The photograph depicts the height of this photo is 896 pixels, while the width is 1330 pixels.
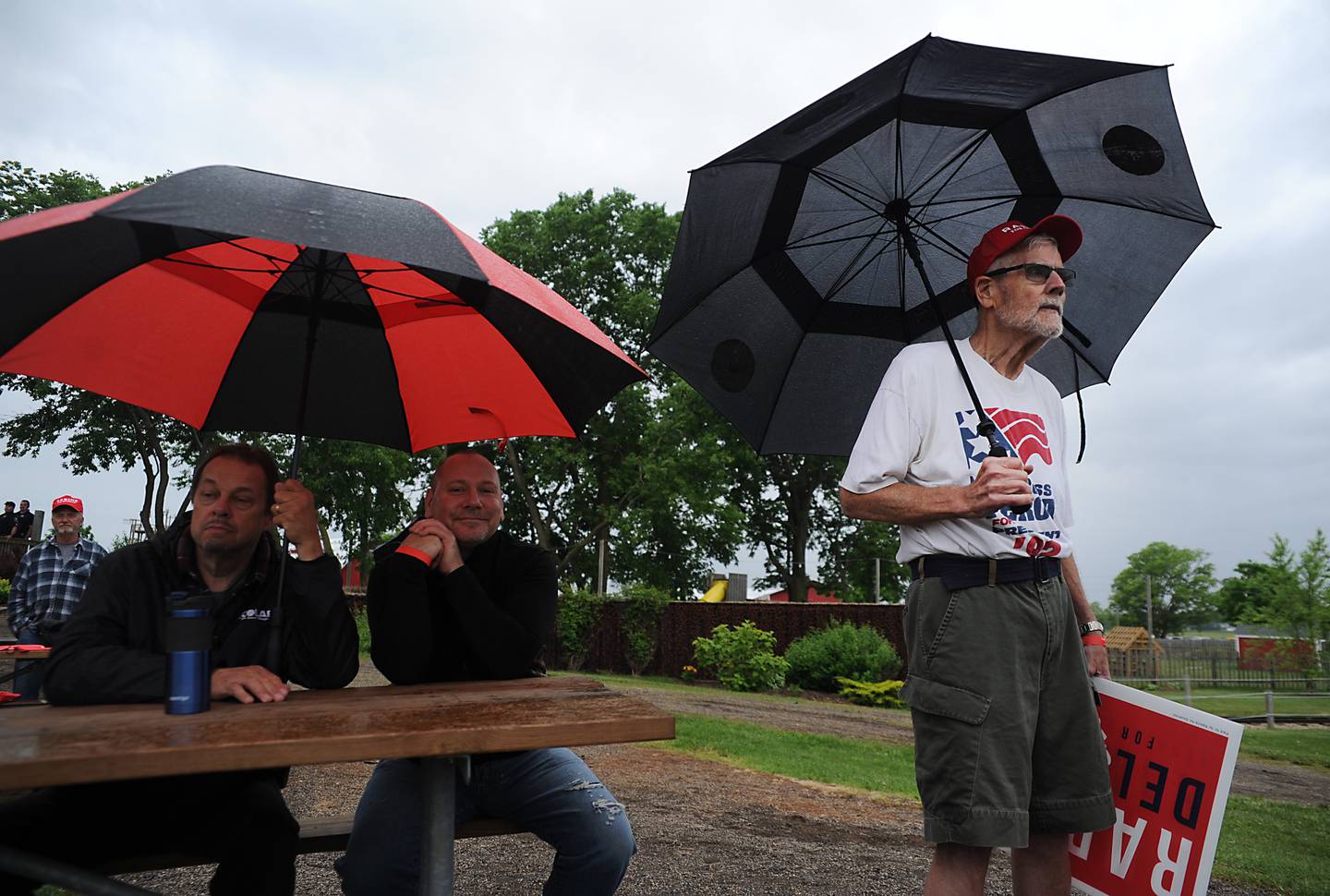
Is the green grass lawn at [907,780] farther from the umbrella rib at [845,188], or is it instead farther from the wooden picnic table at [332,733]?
the wooden picnic table at [332,733]

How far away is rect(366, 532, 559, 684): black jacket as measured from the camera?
2725mm

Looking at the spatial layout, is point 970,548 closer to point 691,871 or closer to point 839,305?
point 839,305

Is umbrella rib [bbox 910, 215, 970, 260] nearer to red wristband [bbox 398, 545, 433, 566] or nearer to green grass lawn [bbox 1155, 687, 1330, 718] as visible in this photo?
red wristband [bbox 398, 545, 433, 566]

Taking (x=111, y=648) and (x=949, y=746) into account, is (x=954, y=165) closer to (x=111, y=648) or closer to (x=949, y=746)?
(x=949, y=746)

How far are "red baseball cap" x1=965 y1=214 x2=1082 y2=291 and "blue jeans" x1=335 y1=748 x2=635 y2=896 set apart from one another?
1.88 m

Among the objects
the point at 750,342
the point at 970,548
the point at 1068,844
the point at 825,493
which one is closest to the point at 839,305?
the point at 750,342

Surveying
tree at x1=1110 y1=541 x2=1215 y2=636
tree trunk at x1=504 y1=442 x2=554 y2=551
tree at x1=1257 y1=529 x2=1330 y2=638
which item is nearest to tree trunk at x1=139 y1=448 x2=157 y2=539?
tree trunk at x1=504 y1=442 x2=554 y2=551

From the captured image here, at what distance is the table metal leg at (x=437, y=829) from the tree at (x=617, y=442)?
26543mm

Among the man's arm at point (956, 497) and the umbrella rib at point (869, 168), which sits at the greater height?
the umbrella rib at point (869, 168)

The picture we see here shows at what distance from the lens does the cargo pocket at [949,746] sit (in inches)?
92.5

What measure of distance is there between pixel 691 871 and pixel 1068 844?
7.14ft

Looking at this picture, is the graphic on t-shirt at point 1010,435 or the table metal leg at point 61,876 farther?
the graphic on t-shirt at point 1010,435

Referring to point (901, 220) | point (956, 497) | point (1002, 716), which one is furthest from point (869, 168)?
point (1002, 716)

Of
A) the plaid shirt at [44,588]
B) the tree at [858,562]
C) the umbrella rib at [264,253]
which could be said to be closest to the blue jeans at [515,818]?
the umbrella rib at [264,253]
